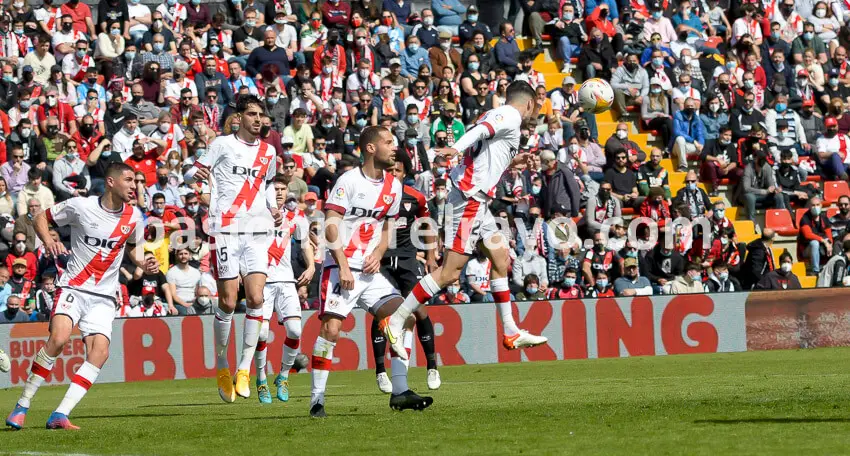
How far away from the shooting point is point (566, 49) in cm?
2964

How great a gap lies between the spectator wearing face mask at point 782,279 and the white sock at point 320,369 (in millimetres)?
14477

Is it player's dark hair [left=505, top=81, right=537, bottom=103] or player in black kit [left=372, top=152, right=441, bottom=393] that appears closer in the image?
player's dark hair [left=505, top=81, right=537, bottom=103]

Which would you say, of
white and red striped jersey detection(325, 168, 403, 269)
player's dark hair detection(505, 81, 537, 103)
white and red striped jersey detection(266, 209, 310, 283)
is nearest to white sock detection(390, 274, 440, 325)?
white and red striped jersey detection(325, 168, 403, 269)

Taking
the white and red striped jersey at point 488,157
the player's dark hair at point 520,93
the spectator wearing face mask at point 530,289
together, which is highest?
the player's dark hair at point 520,93

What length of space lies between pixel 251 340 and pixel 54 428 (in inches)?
105

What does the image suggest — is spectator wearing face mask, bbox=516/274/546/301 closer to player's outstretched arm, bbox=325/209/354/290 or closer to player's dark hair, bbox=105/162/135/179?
player's outstretched arm, bbox=325/209/354/290

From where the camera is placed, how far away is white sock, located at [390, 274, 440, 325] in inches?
461

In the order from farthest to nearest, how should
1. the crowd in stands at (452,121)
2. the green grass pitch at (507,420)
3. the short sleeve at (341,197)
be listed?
the crowd in stands at (452,121), the short sleeve at (341,197), the green grass pitch at (507,420)

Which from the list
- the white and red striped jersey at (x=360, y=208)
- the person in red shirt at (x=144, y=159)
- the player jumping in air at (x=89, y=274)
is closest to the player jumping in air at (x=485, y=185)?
the white and red striped jersey at (x=360, y=208)

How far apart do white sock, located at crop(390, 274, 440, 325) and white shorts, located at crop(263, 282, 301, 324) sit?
321 centimetres

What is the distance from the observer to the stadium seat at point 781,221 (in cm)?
2719

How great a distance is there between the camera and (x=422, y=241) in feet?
62.2

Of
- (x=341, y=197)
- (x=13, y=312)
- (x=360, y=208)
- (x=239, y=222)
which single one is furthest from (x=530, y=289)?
(x=341, y=197)

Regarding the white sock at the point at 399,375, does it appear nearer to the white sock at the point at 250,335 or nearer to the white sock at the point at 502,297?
the white sock at the point at 502,297
